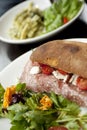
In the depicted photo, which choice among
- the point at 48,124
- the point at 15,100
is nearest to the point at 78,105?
the point at 48,124

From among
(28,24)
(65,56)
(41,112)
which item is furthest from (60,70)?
(28,24)

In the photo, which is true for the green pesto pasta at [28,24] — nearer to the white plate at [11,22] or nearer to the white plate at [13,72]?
the white plate at [11,22]

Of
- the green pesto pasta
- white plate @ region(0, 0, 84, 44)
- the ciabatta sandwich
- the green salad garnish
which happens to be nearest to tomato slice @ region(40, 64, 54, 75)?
the ciabatta sandwich

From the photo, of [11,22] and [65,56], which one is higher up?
[11,22]

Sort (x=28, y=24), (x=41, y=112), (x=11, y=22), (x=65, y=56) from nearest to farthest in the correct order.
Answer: (x=41, y=112) → (x=65, y=56) → (x=28, y=24) → (x=11, y=22)

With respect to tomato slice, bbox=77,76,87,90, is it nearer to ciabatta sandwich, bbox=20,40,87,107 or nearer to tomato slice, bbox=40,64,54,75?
ciabatta sandwich, bbox=20,40,87,107

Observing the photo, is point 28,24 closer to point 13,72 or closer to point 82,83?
point 13,72
